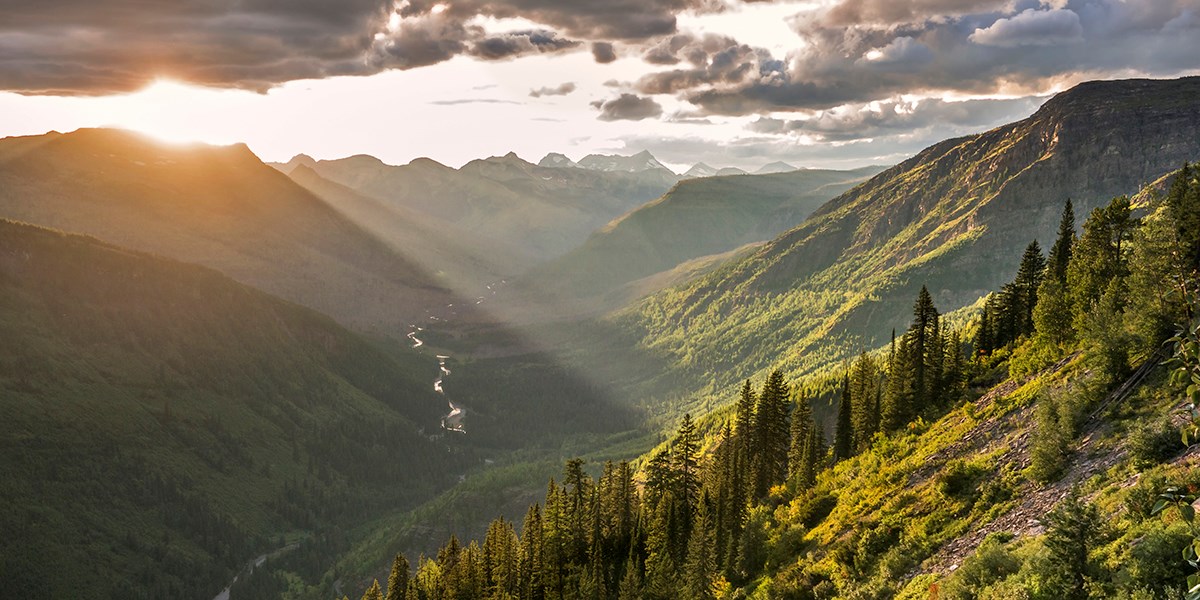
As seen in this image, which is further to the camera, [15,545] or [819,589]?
[15,545]

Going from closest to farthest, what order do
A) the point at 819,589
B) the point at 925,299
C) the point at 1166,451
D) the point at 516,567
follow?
the point at 1166,451, the point at 819,589, the point at 925,299, the point at 516,567

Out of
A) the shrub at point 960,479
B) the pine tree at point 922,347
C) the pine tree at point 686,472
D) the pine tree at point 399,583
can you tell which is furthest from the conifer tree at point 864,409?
the pine tree at point 399,583

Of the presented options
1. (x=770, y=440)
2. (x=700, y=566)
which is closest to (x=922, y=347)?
(x=770, y=440)

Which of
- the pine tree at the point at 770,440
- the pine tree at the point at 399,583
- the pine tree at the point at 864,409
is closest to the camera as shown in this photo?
the pine tree at the point at 864,409

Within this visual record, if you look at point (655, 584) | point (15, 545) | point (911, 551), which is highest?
point (911, 551)

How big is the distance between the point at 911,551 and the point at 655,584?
1529 inches

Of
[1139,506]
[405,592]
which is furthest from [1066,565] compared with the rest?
[405,592]

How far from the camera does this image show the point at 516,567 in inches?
3863

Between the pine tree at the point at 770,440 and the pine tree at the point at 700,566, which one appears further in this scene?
the pine tree at the point at 770,440

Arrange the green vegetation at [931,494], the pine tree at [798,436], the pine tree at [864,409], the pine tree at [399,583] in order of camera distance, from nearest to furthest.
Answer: the green vegetation at [931,494] < the pine tree at [864,409] < the pine tree at [798,436] < the pine tree at [399,583]

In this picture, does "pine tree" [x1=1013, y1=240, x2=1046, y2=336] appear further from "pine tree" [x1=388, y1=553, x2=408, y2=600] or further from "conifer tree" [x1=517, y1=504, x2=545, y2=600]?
"pine tree" [x1=388, y1=553, x2=408, y2=600]

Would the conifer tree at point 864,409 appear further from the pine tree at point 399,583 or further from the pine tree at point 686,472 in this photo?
the pine tree at point 399,583

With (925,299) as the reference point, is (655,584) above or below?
below

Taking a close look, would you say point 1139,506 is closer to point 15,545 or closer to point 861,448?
point 861,448
